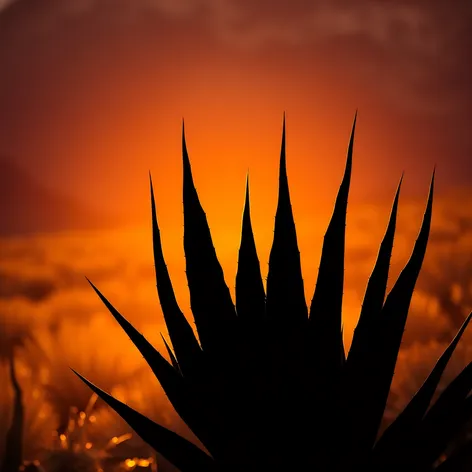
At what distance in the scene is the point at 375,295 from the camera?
138cm

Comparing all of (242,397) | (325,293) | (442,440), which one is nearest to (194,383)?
(242,397)

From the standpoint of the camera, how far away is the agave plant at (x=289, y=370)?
52.3 inches

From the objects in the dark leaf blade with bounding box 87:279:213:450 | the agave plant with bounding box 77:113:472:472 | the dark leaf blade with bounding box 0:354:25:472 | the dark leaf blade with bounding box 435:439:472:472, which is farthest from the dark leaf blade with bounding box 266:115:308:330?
the dark leaf blade with bounding box 0:354:25:472

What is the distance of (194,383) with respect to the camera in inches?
55.6

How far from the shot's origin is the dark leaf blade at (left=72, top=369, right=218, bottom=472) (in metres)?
1.41

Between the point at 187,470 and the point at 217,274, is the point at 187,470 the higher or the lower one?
the lower one

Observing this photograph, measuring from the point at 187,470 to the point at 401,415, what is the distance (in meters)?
0.50

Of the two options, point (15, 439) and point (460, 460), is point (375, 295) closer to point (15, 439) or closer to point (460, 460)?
point (460, 460)

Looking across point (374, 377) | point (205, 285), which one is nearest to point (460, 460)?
point (374, 377)

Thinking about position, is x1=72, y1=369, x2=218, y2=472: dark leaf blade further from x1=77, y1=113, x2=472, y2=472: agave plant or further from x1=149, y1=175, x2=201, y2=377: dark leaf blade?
x1=149, y1=175, x2=201, y2=377: dark leaf blade

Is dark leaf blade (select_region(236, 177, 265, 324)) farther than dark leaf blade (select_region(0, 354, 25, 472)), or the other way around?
dark leaf blade (select_region(0, 354, 25, 472))

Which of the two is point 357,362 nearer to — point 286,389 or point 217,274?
point 286,389

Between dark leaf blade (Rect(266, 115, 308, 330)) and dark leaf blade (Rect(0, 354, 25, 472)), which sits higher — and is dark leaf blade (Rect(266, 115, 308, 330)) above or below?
below

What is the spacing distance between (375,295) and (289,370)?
0.26 m
